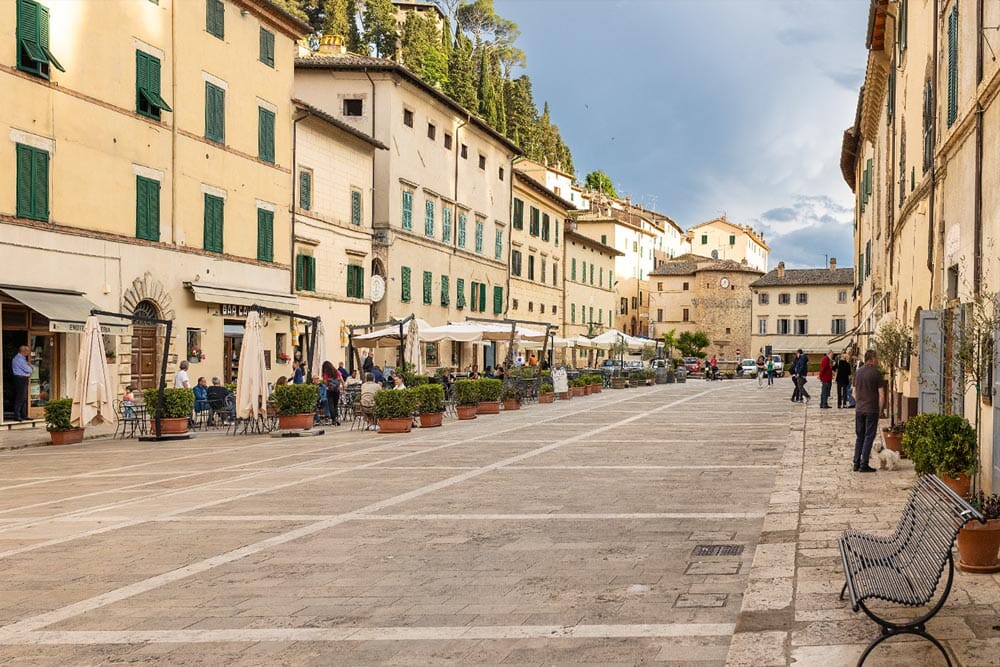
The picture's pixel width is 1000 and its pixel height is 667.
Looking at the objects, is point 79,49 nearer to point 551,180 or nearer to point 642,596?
point 642,596

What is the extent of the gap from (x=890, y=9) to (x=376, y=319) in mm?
20135

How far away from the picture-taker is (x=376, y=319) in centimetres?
3700

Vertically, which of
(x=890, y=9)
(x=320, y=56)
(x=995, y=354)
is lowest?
(x=995, y=354)

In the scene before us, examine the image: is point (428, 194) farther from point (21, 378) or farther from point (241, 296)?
point (21, 378)

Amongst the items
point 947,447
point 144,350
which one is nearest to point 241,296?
point 144,350

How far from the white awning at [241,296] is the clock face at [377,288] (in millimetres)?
5672

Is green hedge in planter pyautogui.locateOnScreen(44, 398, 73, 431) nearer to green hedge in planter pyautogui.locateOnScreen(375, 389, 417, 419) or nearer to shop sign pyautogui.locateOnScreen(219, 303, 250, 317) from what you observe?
green hedge in planter pyautogui.locateOnScreen(375, 389, 417, 419)

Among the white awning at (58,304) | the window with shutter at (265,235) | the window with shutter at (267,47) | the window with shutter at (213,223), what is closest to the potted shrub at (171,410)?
the white awning at (58,304)

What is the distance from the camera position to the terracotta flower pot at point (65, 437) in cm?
1867

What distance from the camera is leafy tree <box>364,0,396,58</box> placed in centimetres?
8850

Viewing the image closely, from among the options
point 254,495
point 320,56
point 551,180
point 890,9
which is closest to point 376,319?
point 320,56

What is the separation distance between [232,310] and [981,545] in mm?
23481

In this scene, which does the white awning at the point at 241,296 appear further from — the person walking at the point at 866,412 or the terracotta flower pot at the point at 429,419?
the person walking at the point at 866,412

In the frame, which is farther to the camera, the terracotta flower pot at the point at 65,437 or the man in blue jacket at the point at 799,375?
the man in blue jacket at the point at 799,375
